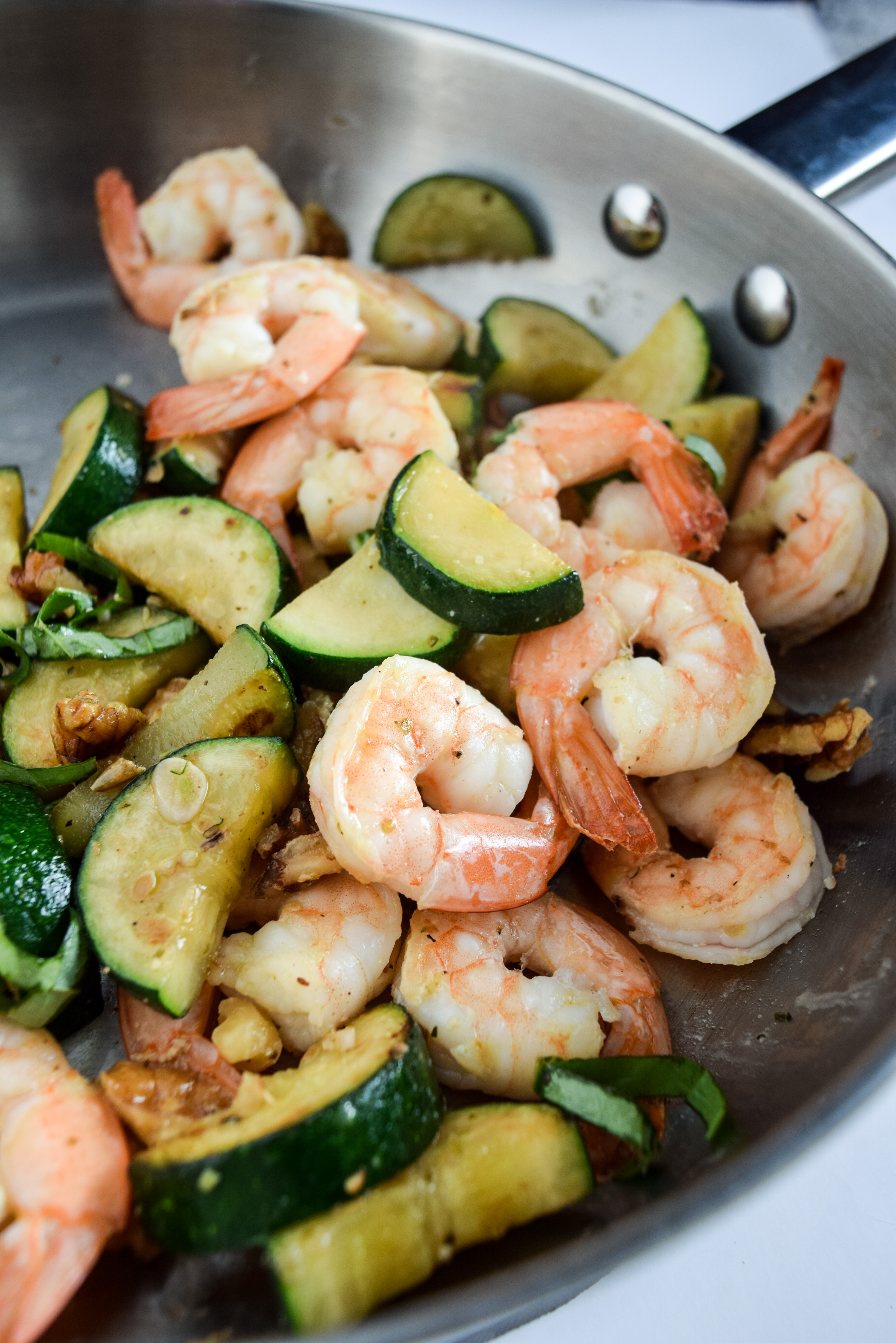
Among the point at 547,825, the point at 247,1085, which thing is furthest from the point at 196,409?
the point at 247,1085

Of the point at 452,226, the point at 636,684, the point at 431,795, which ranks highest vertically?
the point at 452,226

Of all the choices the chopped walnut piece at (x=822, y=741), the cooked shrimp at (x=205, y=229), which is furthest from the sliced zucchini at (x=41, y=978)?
the cooked shrimp at (x=205, y=229)

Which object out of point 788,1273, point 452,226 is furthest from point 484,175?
point 788,1273

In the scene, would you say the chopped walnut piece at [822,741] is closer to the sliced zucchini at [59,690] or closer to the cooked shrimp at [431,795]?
the cooked shrimp at [431,795]

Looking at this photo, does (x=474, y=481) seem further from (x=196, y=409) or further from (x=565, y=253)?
(x=565, y=253)

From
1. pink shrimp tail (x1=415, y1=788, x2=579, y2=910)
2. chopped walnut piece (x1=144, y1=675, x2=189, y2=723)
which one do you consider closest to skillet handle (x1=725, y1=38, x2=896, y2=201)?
pink shrimp tail (x1=415, y1=788, x2=579, y2=910)

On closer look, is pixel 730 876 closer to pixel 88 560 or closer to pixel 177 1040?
pixel 177 1040
